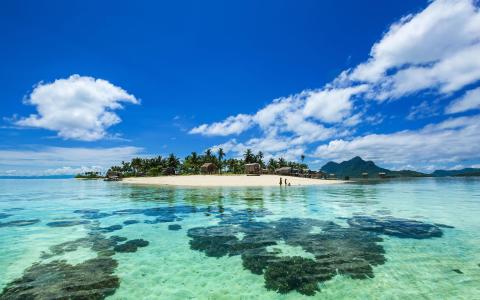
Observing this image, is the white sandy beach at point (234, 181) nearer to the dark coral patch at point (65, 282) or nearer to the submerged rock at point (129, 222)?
the submerged rock at point (129, 222)

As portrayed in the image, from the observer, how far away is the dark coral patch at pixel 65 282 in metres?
7.58

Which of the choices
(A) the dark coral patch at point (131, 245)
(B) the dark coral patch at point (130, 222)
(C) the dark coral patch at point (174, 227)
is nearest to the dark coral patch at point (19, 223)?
(B) the dark coral patch at point (130, 222)

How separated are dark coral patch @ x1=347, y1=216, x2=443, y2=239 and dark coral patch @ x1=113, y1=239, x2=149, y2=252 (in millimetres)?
12935

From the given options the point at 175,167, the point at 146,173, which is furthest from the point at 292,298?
the point at 146,173

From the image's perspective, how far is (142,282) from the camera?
28.2ft

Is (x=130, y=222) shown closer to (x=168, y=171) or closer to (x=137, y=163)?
(x=168, y=171)

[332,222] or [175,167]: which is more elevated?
[175,167]

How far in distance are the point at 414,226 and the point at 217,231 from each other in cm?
1277

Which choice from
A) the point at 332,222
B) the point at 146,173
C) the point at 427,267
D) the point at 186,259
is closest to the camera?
the point at 427,267

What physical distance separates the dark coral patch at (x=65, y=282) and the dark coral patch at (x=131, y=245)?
162 centimetres

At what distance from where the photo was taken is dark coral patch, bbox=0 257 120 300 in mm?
7582

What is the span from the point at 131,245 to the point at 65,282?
435 cm

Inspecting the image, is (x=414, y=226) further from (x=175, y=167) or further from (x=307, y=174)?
(x=175, y=167)

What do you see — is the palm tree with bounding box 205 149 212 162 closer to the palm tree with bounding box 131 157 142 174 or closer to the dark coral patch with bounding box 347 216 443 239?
the palm tree with bounding box 131 157 142 174
